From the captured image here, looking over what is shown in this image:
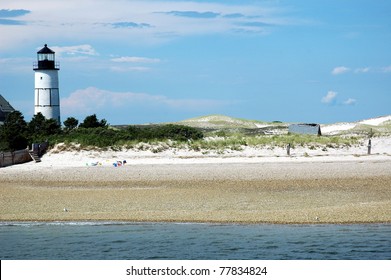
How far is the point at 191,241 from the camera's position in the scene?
17078mm

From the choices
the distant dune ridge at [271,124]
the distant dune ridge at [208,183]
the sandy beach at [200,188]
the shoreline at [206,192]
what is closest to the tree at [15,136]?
the distant dune ridge at [208,183]

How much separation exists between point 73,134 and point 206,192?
13.2m

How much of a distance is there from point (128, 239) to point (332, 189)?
8974mm

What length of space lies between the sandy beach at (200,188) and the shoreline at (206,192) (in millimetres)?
26

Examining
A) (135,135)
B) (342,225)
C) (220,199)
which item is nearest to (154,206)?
(220,199)

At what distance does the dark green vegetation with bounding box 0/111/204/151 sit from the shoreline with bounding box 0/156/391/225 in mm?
3367

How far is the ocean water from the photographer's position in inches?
631

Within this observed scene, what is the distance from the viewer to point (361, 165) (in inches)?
1195

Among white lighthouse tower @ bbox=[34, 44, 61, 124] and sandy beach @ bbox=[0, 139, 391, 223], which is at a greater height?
white lighthouse tower @ bbox=[34, 44, 61, 124]

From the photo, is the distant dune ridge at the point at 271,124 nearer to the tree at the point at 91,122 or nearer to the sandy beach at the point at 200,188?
the tree at the point at 91,122

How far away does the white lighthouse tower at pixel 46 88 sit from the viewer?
43.5m

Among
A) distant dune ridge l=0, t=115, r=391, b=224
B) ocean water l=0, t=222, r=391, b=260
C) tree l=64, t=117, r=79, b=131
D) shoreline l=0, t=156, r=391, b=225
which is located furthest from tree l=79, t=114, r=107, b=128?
ocean water l=0, t=222, r=391, b=260

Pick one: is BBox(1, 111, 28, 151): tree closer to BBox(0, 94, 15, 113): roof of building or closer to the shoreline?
the shoreline
